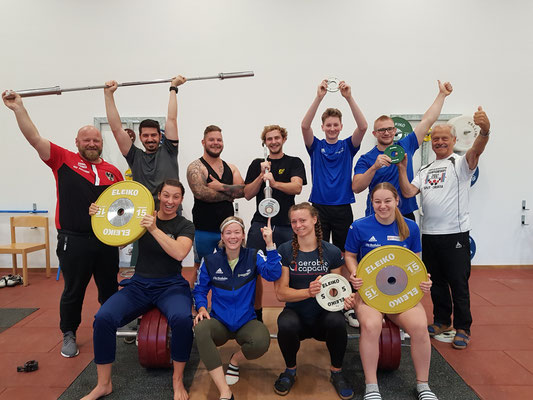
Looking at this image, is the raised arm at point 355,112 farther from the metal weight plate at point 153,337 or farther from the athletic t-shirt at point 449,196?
the metal weight plate at point 153,337

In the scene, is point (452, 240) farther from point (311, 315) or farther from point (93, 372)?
point (93, 372)

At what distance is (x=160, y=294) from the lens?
2.16 meters

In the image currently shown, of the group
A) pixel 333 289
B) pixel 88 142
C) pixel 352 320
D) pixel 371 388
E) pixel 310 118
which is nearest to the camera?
pixel 371 388

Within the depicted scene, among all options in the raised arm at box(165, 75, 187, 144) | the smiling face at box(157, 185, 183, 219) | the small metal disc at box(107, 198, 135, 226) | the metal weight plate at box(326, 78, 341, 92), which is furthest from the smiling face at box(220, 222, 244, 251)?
the metal weight plate at box(326, 78, 341, 92)

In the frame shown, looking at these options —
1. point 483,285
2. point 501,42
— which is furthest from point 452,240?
point 501,42

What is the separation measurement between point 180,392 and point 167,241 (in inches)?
35.8

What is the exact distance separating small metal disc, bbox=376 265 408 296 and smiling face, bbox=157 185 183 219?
1.40 m

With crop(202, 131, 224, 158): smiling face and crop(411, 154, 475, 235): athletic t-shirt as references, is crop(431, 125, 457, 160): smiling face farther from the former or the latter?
crop(202, 131, 224, 158): smiling face

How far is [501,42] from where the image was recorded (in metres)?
4.54

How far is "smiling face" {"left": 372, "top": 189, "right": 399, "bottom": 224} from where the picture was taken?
204cm

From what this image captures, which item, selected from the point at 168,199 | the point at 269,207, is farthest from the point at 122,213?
the point at 269,207

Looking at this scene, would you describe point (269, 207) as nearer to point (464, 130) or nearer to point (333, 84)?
point (333, 84)

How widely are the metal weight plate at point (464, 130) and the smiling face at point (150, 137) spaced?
385 cm

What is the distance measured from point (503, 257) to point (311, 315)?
4220 mm
